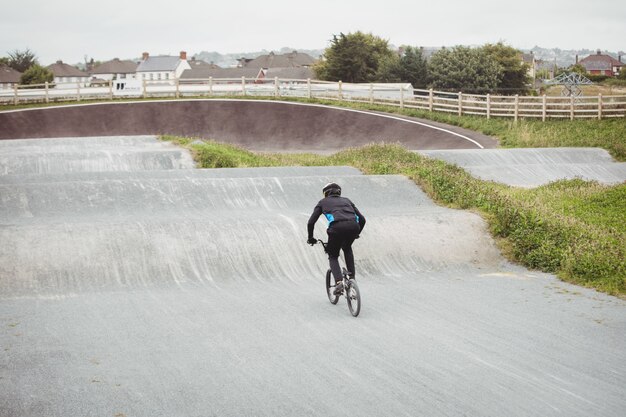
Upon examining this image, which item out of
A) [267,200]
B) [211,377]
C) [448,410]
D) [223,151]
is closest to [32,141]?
[223,151]

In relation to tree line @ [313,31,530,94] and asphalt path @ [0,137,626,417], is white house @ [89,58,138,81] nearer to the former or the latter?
tree line @ [313,31,530,94]

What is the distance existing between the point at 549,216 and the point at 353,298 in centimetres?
710

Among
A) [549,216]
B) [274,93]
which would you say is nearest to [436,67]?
[274,93]

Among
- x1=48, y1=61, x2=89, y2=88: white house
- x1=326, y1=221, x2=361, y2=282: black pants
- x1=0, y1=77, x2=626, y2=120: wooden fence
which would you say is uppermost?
x1=48, y1=61, x2=89, y2=88: white house

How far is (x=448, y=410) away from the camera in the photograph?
22.4 ft

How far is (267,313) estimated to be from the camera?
34.3 feet

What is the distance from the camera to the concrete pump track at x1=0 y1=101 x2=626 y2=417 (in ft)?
23.7

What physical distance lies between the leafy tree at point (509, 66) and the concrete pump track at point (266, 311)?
153 ft

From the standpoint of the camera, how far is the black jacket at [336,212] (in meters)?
10.2

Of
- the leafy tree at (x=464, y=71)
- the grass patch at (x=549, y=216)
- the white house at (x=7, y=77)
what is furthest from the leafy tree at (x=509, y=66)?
the white house at (x=7, y=77)

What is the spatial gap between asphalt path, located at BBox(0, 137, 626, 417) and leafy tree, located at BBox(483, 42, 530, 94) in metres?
48.9

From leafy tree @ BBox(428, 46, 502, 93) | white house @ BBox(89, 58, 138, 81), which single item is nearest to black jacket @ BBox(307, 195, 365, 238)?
leafy tree @ BBox(428, 46, 502, 93)

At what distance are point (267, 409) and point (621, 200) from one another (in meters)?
14.4

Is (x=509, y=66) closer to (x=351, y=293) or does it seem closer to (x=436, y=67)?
(x=436, y=67)
